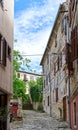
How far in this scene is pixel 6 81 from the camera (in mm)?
18844

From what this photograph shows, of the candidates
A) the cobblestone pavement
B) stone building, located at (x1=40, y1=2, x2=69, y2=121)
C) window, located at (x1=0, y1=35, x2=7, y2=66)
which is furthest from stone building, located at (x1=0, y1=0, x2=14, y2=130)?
stone building, located at (x1=40, y1=2, x2=69, y2=121)

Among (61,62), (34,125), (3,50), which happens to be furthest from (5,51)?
(61,62)

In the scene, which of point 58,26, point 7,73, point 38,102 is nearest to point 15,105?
point 58,26

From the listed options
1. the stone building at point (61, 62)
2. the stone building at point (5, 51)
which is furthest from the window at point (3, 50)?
the stone building at point (61, 62)

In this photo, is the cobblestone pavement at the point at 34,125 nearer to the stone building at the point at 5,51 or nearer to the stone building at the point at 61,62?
the stone building at the point at 61,62

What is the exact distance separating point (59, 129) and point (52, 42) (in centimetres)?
1777

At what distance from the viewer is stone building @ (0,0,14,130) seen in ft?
58.3

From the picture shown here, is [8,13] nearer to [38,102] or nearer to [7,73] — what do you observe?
[7,73]

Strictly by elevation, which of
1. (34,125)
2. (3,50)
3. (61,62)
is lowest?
(34,125)

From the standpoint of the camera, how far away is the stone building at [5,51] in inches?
699

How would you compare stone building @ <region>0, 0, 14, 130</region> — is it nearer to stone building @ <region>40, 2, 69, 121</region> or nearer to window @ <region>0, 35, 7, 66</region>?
window @ <region>0, 35, 7, 66</region>

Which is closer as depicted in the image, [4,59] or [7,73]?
[4,59]

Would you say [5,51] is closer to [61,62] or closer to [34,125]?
[34,125]

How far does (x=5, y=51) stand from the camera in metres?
18.6
